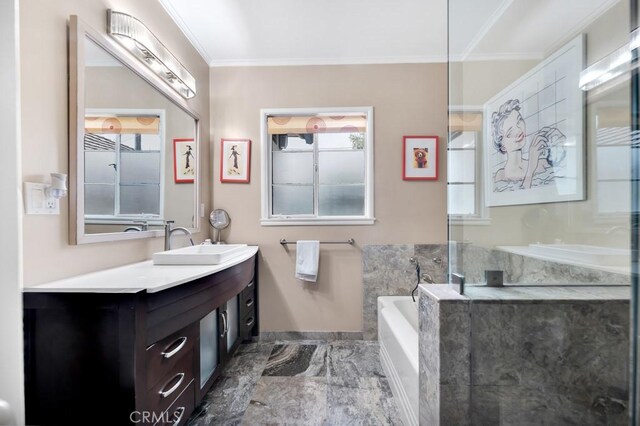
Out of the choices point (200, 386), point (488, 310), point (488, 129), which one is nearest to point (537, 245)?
point (488, 310)

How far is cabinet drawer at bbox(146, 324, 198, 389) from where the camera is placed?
39.5 inches

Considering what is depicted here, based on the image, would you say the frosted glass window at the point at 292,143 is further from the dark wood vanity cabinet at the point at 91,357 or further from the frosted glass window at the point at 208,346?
the dark wood vanity cabinet at the point at 91,357

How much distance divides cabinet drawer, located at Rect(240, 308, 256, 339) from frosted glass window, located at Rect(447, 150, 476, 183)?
6.31 feet

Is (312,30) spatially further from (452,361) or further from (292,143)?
(452,361)

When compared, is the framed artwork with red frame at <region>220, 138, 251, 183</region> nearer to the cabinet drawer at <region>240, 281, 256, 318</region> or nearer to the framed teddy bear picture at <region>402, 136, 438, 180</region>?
the cabinet drawer at <region>240, 281, 256, 318</region>

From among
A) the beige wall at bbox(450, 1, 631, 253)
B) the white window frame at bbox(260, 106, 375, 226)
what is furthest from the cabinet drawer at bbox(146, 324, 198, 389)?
the beige wall at bbox(450, 1, 631, 253)

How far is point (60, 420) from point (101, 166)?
1078 millimetres

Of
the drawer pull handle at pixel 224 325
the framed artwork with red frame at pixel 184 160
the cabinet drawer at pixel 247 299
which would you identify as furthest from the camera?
the cabinet drawer at pixel 247 299

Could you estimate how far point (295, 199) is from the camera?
99.7 inches

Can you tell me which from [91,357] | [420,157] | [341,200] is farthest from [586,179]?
[91,357]

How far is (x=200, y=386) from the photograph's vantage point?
1426mm

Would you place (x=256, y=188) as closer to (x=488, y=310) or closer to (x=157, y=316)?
(x=157, y=316)

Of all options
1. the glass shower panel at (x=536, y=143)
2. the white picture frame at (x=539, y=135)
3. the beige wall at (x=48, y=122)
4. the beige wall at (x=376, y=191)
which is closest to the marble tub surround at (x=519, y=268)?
the glass shower panel at (x=536, y=143)

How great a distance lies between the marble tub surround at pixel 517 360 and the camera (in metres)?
0.93
